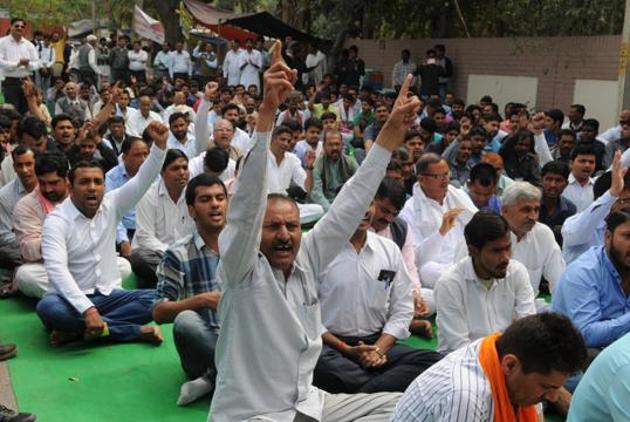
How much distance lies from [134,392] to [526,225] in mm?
2432

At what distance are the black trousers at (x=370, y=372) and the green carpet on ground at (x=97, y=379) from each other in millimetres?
643

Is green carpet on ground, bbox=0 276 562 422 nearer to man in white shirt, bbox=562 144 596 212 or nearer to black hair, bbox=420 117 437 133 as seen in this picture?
man in white shirt, bbox=562 144 596 212

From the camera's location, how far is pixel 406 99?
274 centimetres

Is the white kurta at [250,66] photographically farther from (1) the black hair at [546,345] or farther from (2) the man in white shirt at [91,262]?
(1) the black hair at [546,345]

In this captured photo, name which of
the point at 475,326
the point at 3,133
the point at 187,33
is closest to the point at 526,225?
the point at 475,326

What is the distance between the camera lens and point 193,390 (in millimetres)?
3811

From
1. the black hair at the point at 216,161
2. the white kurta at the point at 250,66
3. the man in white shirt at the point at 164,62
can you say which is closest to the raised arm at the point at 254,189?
the black hair at the point at 216,161

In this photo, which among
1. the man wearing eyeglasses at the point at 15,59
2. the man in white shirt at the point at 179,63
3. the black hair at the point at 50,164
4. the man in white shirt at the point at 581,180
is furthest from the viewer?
the man in white shirt at the point at 179,63

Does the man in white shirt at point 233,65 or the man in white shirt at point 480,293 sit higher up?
the man in white shirt at point 233,65

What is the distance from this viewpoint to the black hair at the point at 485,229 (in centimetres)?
346

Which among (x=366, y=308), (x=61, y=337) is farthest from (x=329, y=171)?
(x=366, y=308)

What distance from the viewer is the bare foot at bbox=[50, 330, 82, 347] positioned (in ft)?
14.6

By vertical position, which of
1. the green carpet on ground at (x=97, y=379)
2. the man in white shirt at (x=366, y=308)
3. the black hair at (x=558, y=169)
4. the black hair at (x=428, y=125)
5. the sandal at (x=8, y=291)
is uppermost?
the black hair at (x=428, y=125)

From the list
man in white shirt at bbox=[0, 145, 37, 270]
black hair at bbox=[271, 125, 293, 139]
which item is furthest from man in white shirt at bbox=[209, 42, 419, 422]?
black hair at bbox=[271, 125, 293, 139]
